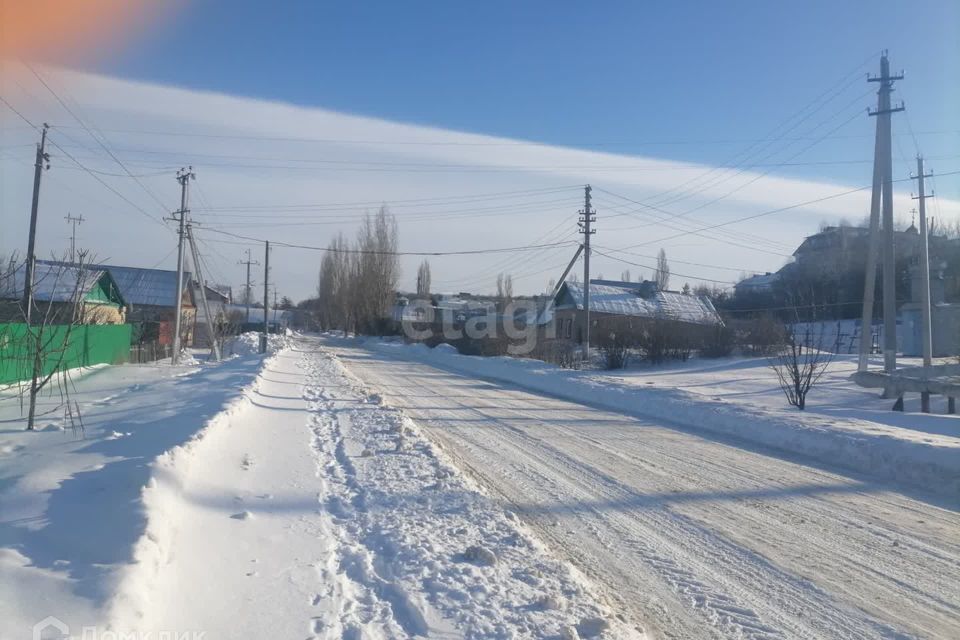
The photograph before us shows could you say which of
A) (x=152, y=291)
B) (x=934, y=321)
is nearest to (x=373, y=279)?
(x=152, y=291)

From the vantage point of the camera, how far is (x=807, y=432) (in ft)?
42.3

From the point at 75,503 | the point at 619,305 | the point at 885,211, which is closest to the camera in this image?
the point at 75,503

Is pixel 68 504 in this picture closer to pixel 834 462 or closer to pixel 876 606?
pixel 876 606

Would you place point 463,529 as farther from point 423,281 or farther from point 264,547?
point 423,281

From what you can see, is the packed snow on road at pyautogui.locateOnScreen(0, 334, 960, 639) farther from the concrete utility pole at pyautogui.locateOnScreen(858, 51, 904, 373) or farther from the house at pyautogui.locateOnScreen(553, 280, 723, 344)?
the house at pyautogui.locateOnScreen(553, 280, 723, 344)

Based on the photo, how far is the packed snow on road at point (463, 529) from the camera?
15.1 ft

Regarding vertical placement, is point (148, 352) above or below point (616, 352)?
below

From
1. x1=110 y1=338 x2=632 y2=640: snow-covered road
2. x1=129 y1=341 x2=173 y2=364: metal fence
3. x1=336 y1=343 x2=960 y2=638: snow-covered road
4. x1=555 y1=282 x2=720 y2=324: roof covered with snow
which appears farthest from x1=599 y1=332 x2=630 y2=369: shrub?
x1=110 y1=338 x2=632 y2=640: snow-covered road

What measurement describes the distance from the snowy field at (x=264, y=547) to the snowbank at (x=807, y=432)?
6495 millimetres

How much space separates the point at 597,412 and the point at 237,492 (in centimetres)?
1119

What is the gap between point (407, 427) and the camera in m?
12.7

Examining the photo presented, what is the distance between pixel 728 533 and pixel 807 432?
697 centimetres

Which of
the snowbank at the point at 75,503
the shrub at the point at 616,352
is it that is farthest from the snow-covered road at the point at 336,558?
the shrub at the point at 616,352

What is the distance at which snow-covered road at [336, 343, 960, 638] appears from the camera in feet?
16.6
